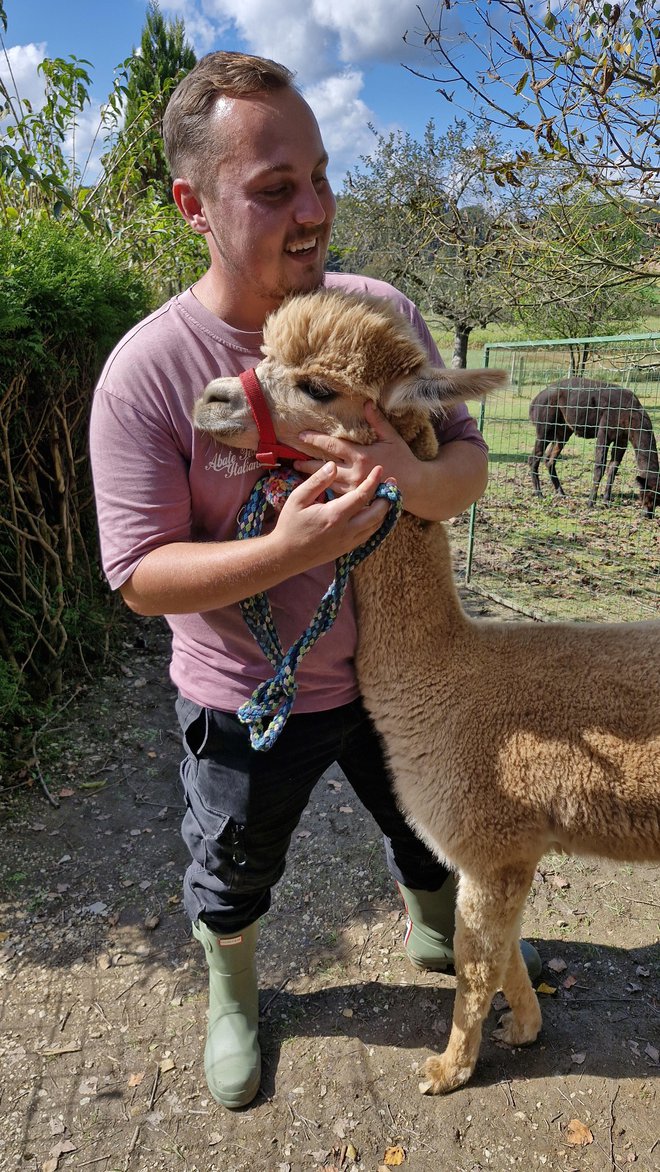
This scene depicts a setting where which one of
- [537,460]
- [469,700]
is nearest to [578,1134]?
[469,700]

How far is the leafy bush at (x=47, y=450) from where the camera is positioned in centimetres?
365

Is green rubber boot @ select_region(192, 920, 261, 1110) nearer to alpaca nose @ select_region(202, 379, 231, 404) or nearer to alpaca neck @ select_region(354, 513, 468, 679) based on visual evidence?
alpaca neck @ select_region(354, 513, 468, 679)

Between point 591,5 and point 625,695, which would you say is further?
point 591,5

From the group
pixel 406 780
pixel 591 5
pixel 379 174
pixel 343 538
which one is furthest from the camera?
pixel 379 174

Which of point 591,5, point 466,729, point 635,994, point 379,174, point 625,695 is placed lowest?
point 635,994

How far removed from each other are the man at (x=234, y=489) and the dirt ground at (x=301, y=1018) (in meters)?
0.25

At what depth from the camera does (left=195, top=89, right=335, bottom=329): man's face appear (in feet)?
5.32

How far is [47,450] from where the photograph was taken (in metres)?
4.09

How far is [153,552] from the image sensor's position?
64.3 inches

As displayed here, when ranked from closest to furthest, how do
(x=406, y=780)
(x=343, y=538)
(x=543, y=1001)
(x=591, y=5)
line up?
(x=343, y=538) < (x=406, y=780) < (x=543, y=1001) < (x=591, y=5)

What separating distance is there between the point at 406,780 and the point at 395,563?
67 centimetres

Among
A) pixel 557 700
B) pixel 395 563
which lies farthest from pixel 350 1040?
pixel 395 563

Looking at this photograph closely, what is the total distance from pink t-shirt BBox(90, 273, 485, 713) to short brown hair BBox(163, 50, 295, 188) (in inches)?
12.3

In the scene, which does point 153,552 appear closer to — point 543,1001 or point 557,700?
point 557,700
